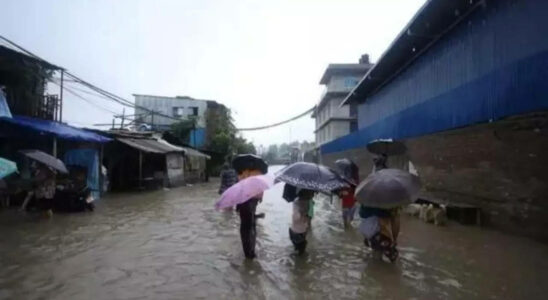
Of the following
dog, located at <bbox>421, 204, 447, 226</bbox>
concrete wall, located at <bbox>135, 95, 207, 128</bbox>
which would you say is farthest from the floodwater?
concrete wall, located at <bbox>135, 95, 207, 128</bbox>

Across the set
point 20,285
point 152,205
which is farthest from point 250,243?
point 152,205

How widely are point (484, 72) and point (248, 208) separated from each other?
24.3 ft

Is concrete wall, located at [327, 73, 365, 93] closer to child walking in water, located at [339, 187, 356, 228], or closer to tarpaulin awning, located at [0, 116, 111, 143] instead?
tarpaulin awning, located at [0, 116, 111, 143]

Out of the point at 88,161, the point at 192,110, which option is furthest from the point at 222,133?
the point at 88,161

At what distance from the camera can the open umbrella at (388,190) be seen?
6.31 metres

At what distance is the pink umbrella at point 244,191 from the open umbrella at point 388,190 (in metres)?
1.47

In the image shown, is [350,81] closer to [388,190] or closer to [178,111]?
[178,111]

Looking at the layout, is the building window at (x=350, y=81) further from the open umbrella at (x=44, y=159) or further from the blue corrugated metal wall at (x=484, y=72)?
the open umbrella at (x=44, y=159)

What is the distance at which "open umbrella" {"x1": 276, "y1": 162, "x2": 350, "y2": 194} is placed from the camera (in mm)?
6898

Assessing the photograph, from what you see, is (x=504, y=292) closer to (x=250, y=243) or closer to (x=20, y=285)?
(x=250, y=243)

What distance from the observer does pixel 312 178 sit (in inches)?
A: 277

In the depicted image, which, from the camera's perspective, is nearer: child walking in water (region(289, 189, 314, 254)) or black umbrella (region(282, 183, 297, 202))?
child walking in water (region(289, 189, 314, 254))

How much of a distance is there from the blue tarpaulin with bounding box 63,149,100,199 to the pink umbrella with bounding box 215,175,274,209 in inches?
484

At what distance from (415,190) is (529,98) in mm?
3576
